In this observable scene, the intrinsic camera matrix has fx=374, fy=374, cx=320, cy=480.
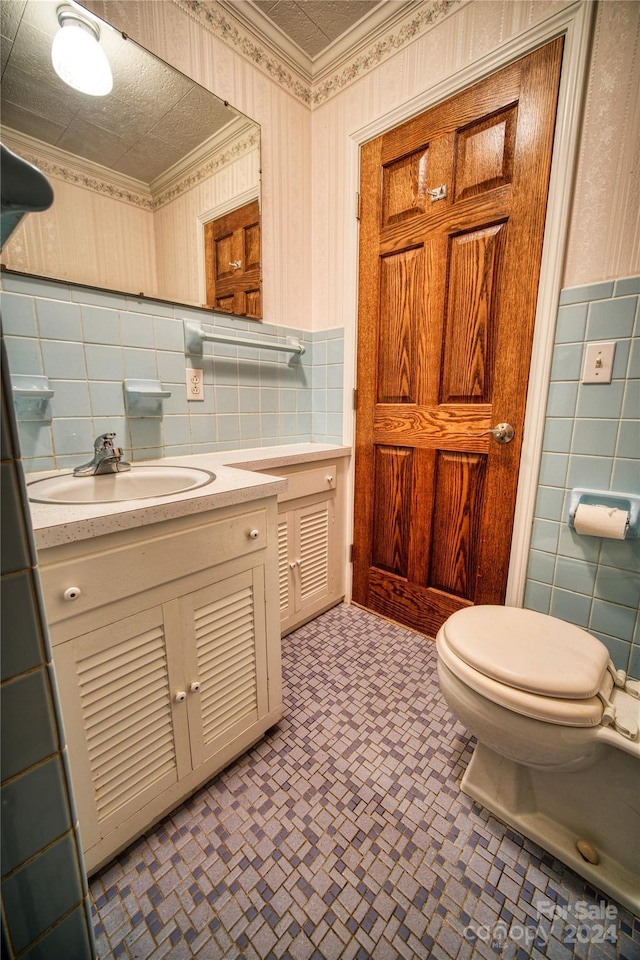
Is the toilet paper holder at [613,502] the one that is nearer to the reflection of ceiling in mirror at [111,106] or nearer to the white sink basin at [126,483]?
the white sink basin at [126,483]

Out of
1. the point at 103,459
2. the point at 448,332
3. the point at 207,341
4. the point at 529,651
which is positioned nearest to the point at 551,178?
the point at 448,332

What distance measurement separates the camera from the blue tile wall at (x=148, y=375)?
109 cm

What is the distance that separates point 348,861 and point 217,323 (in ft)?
5.58

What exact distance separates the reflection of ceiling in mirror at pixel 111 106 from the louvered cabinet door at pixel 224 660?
138 cm

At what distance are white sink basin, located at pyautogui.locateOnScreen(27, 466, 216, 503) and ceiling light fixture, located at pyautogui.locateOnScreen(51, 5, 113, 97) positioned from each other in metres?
1.13

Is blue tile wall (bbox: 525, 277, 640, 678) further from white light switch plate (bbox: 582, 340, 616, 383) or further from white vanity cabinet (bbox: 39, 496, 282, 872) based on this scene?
white vanity cabinet (bbox: 39, 496, 282, 872)

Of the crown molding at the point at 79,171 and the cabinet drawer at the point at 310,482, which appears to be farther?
the cabinet drawer at the point at 310,482

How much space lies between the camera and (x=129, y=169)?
4.05 ft

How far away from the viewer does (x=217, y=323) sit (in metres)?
1.51

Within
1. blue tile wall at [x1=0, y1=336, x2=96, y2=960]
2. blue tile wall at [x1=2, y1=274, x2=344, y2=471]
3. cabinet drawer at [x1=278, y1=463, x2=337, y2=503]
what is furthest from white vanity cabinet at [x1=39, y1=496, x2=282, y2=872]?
blue tile wall at [x1=2, y1=274, x2=344, y2=471]

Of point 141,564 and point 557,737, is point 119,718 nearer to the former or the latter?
point 141,564

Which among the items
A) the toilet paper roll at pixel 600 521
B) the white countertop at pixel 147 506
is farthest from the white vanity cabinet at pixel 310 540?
the toilet paper roll at pixel 600 521

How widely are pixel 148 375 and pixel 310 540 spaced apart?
0.92m

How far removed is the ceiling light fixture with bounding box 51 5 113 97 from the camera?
103 centimetres
